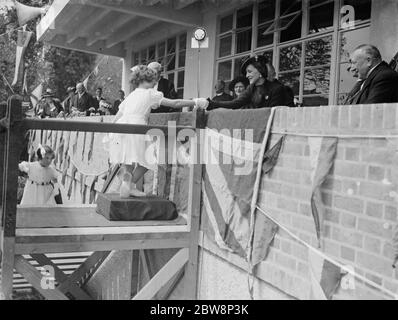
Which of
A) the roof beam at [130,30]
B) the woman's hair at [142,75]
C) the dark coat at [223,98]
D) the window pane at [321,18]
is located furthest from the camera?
the roof beam at [130,30]

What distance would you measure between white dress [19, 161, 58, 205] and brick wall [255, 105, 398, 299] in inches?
198

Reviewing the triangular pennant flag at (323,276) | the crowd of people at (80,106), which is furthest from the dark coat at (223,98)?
the crowd of people at (80,106)

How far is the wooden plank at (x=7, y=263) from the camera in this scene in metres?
3.48

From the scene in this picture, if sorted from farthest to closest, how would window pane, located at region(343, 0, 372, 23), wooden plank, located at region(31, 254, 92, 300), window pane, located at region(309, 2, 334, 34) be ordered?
window pane, located at region(309, 2, 334, 34), window pane, located at region(343, 0, 372, 23), wooden plank, located at region(31, 254, 92, 300)

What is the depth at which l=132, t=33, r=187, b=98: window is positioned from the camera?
1111cm

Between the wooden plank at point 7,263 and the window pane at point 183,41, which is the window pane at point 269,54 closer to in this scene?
the window pane at point 183,41

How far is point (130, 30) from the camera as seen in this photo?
1284 centimetres

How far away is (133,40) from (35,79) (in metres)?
12.4

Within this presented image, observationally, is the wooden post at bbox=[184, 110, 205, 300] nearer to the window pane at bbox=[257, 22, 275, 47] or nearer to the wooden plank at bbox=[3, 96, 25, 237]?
the wooden plank at bbox=[3, 96, 25, 237]

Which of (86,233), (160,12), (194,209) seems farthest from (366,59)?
(160,12)

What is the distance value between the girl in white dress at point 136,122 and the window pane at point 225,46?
502 cm

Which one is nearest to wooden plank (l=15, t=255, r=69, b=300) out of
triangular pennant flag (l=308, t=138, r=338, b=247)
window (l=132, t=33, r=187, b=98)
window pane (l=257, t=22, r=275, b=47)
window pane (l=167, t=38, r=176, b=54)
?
triangular pennant flag (l=308, t=138, r=338, b=247)

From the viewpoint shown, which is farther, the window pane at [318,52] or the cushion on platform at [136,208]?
the window pane at [318,52]
